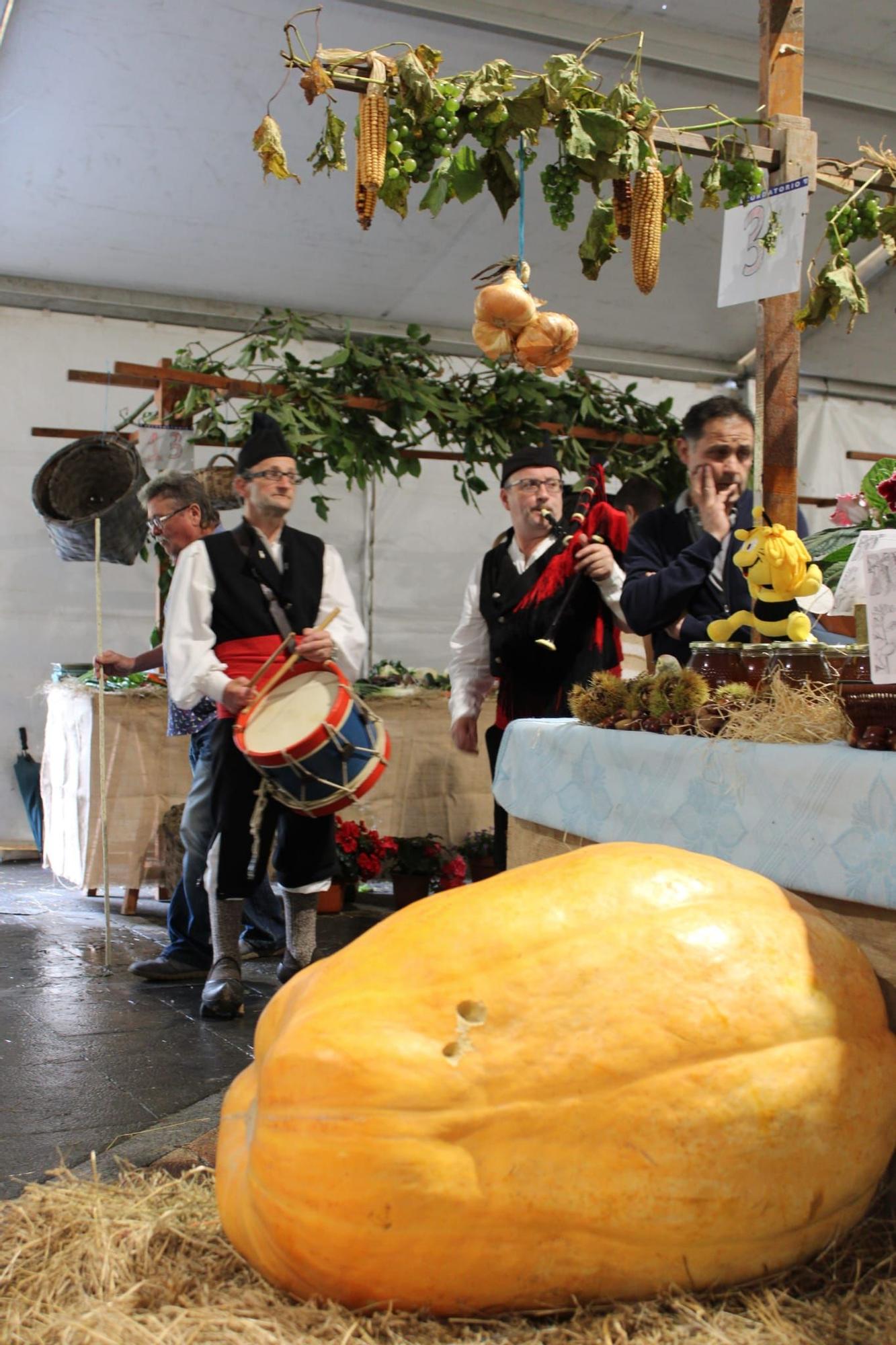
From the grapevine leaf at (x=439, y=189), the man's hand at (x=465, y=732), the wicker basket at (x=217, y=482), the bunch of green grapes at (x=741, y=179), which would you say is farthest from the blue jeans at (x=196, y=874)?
the bunch of green grapes at (x=741, y=179)

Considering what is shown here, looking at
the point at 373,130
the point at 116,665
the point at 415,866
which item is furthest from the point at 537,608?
the point at 116,665

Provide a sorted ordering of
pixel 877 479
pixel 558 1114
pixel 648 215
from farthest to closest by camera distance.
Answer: pixel 648 215, pixel 877 479, pixel 558 1114

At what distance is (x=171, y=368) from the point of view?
5.77 m

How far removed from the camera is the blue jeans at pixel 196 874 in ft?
13.1

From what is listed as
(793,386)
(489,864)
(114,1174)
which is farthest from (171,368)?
(114,1174)

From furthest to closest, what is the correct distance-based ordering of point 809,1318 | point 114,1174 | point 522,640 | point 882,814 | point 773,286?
point 522,640 < point 773,286 < point 114,1174 < point 882,814 < point 809,1318

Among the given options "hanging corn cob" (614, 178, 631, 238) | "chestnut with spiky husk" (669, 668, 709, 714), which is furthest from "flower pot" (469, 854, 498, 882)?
"chestnut with spiky husk" (669, 668, 709, 714)

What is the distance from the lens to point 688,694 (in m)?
1.87

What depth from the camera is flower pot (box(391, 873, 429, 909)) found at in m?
5.58

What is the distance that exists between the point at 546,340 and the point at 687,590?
92cm

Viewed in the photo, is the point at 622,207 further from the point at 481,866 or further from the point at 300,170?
the point at 300,170

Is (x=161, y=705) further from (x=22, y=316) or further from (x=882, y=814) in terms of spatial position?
(x=882, y=814)

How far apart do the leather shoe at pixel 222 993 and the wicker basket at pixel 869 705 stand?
2561 mm

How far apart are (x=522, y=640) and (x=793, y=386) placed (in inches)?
55.7
